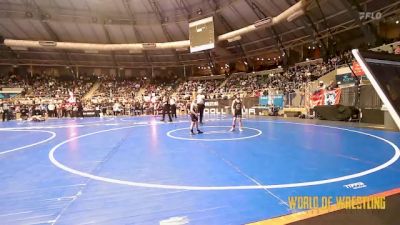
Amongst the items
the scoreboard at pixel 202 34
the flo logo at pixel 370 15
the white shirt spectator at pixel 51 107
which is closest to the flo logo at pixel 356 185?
the flo logo at pixel 370 15

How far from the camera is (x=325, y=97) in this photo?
18.4 m

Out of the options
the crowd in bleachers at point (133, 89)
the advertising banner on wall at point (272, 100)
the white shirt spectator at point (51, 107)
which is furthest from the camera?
the white shirt spectator at point (51, 107)

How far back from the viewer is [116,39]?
136ft

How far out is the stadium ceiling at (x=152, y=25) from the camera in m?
29.0

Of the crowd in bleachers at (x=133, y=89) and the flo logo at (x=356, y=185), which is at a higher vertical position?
the crowd in bleachers at (x=133, y=89)

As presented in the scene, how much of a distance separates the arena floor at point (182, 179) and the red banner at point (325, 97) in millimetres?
9382

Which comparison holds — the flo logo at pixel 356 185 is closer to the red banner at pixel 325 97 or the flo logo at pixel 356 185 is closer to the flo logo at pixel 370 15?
the red banner at pixel 325 97

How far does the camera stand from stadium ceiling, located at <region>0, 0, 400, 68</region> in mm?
29031

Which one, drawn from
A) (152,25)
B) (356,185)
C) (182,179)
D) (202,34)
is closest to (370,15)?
(202,34)

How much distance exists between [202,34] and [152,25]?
29.5 ft

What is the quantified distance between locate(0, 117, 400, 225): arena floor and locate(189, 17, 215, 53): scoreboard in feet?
85.0

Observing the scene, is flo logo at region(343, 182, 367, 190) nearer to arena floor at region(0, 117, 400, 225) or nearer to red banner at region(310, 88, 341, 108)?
arena floor at region(0, 117, 400, 225)

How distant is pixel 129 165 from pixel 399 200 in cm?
500

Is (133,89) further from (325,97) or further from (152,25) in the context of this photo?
(325,97)
